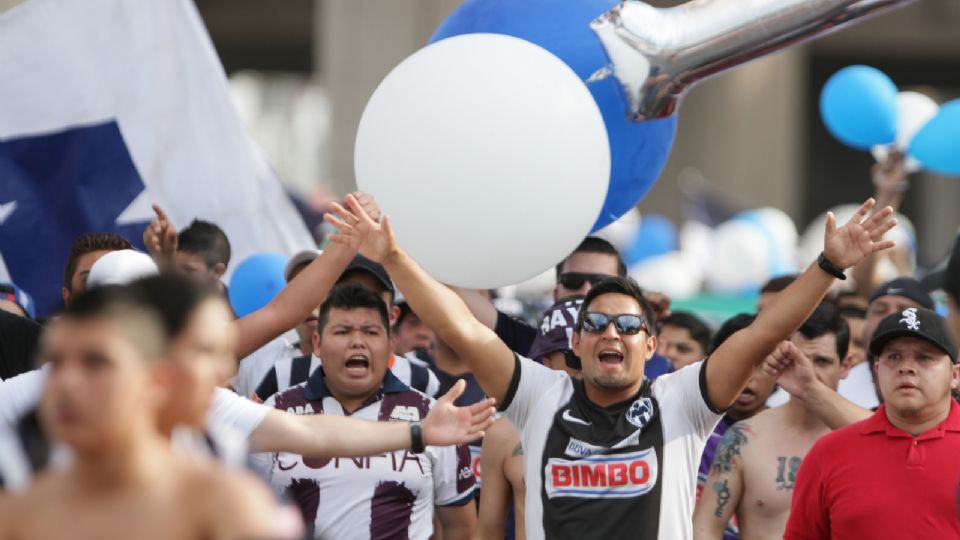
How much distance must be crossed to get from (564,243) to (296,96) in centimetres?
5088

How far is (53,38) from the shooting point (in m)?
8.25

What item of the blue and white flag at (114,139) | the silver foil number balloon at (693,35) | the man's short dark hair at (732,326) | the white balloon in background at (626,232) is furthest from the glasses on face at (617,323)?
the white balloon in background at (626,232)

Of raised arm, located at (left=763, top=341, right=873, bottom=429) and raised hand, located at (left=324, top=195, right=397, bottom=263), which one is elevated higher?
raised hand, located at (left=324, top=195, right=397, bottom=263)

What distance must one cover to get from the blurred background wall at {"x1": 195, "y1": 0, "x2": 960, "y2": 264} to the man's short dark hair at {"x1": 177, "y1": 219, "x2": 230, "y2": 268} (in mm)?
16348

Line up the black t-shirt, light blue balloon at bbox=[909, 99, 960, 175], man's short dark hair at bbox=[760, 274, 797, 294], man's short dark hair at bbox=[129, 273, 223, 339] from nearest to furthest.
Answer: man's short dark hair at bbox=[129, 273, 223, 339] → the black t-shirt → man's short dark hair at bbox=[760, 274, 797, 294] → light blue balloon at bbox=[909, 99, 960, 175]

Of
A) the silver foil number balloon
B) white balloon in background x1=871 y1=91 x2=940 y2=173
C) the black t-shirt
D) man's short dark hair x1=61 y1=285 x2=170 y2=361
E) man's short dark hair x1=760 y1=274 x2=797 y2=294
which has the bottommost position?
man's short dark hair x1=61 y1=285 x2=170 y2=361

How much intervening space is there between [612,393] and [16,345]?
222 centimetres

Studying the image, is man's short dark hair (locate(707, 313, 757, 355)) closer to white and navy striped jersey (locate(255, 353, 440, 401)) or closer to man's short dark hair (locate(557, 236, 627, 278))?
man's short dark hair (locate(557, 236, 627, 278))

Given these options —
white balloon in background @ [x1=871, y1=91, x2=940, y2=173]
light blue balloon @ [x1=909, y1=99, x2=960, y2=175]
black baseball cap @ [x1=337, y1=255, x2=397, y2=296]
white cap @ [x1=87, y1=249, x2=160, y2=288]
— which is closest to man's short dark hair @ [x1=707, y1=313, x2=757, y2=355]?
black baseball cap @ [x1=337, y1=255, x2=397, y2=296]

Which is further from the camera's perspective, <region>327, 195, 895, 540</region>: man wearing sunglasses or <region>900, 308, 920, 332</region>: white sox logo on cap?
<region>900, 308, 920, 332</region>: white sox logo on cap

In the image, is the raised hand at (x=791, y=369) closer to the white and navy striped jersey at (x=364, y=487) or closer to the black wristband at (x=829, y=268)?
the black wristband at (x=829, y=268)

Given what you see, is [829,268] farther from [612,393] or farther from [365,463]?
[365,463]

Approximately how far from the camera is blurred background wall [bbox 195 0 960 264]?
26375 millimetres

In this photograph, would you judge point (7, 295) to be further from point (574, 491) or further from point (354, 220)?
point (574, 491)
